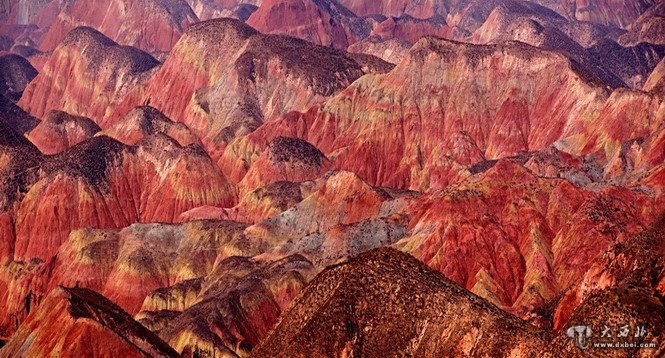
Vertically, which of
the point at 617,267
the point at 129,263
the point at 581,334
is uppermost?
the point at 581,334

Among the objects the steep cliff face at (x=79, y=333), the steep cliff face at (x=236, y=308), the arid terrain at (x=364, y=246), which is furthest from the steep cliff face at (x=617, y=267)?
the steep cliff face at (x=236, y=308)

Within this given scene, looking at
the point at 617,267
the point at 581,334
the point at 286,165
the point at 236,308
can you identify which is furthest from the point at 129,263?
the point at 581,334

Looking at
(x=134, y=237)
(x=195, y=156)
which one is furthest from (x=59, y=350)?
(x=195, y=156)

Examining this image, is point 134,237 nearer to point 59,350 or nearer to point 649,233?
point 59,350

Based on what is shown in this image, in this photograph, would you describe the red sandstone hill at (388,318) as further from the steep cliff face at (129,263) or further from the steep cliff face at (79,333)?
the steep cliff face at (129,263)

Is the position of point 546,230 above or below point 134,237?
above

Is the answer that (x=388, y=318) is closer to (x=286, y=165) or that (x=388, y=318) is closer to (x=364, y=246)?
(x=364, y=246)
